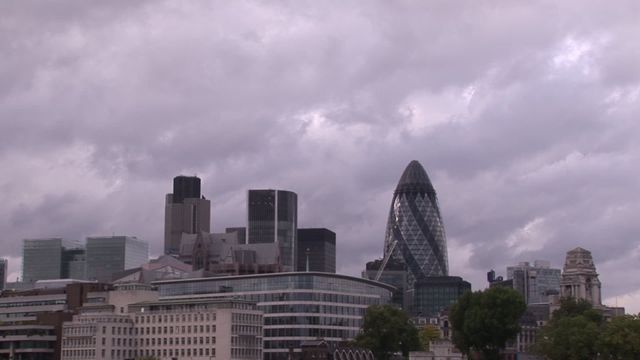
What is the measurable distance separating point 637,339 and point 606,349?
17.7ft

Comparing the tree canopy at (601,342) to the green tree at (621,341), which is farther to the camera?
the tree canopy at (601,342)

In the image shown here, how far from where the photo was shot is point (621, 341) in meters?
187

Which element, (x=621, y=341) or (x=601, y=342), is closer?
→ (x=621, y=341)

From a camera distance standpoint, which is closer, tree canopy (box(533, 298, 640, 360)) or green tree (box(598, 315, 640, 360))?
green tree (box(598, 315, 640, 360))

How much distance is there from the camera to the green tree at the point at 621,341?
187 meters

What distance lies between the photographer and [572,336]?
196500mm

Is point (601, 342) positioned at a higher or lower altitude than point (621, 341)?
lower

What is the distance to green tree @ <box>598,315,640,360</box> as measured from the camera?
187 metres

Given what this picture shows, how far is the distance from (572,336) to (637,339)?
12837 millimetres

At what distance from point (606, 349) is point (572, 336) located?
848 centimetres

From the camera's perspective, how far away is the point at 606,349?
620ft
